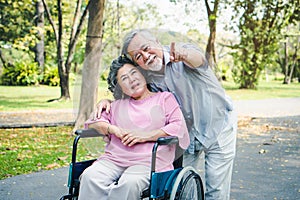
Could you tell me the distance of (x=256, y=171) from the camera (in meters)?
5.48

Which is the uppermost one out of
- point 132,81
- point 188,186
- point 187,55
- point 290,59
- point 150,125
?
point 187,55

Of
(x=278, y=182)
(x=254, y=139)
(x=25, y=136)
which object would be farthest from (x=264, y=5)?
(x=278, y=182)

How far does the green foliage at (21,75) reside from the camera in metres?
23.0

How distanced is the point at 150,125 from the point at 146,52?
1.47ft

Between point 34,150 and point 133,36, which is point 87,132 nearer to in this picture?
point 133,36

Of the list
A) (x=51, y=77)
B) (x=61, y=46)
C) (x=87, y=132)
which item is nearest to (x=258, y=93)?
(x=61, y=46)

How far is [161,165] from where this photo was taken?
2.80m

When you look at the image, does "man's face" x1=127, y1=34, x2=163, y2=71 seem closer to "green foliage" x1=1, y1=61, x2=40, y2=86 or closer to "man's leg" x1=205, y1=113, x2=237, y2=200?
"man's leg" x1=205, y1=113, x2=237, y2=200

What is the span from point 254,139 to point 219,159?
5.03 meters

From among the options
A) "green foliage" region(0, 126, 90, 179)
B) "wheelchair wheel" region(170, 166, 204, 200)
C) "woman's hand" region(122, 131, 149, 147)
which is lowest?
"green foliage" region(0, 126, 90, 179)

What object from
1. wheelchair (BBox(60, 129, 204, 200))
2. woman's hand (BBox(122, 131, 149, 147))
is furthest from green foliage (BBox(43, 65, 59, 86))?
woman's hand (BBox(122, 131, 149, 147))

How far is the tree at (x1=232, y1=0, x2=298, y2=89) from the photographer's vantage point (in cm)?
1883

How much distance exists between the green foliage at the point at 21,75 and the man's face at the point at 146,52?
2090cm

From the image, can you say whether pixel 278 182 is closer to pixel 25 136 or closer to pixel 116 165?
pixel 116 165
